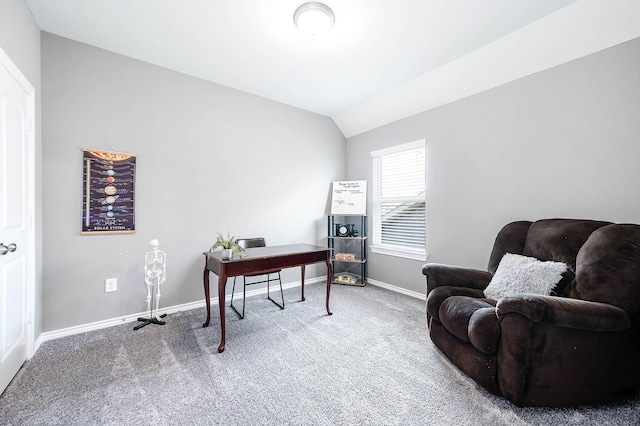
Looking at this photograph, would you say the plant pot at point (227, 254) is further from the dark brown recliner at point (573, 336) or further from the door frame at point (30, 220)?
the dark brown recliner at point (573, 336)

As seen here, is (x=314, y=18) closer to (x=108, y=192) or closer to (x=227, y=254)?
(x=227, y=254)

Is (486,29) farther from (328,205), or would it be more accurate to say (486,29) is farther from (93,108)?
(93,108)

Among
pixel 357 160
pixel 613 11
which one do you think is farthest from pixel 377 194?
pixel 613 11

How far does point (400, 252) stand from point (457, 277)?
56.0 inches

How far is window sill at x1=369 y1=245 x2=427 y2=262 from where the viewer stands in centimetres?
343

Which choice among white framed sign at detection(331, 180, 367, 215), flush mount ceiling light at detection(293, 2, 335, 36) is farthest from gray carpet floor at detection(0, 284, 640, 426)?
flush mount ceiling light at detection(293, 2, 335, 36)

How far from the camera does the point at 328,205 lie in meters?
4.34

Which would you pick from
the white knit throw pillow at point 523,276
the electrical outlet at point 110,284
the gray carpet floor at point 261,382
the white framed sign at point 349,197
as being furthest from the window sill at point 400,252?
the electrical outlet at point 110,284

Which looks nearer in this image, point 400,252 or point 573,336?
point 573,336

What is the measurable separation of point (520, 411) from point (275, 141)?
3.54m

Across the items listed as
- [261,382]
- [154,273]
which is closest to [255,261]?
[261,382]

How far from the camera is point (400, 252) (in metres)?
3.70

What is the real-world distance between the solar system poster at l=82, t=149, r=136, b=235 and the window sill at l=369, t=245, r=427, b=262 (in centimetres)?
310

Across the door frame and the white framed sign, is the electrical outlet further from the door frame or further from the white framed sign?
the white framed sign
